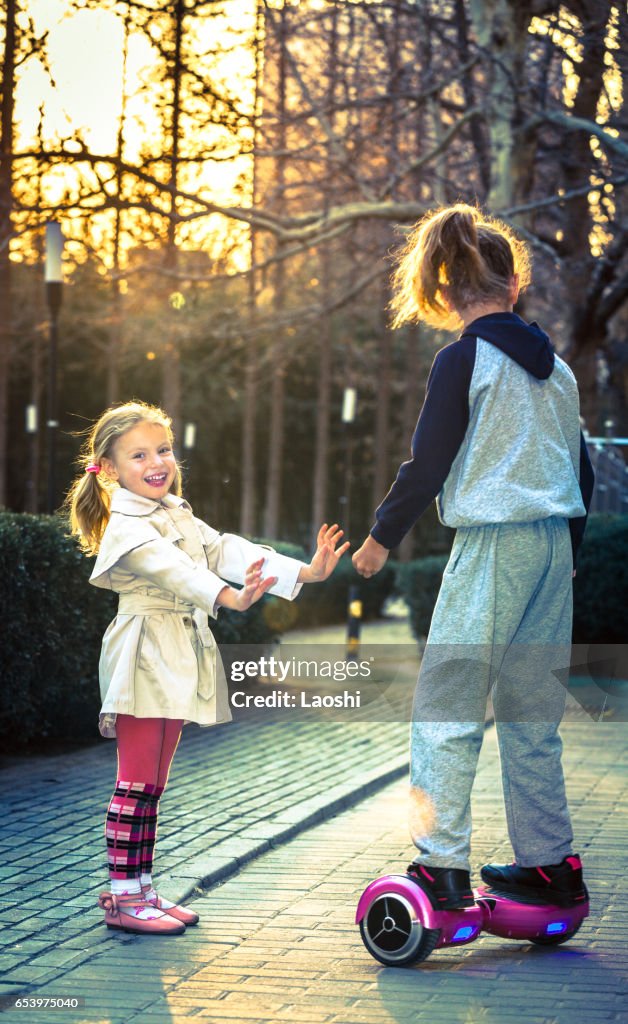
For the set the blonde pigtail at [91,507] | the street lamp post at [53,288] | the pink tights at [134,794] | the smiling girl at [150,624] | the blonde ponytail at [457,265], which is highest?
the street lamp post at [53,288]

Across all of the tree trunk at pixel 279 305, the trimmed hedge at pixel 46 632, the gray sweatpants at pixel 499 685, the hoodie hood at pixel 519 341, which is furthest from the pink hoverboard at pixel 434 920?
the tree trunk at pixel 279 305

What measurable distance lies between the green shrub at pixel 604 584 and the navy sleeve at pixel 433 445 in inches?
299

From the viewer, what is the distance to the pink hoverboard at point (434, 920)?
3.83 meters

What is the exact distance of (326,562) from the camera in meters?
4.28

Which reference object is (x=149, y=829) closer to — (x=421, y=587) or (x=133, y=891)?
(x=133, y=891)

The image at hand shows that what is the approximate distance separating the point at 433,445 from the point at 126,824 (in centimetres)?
147

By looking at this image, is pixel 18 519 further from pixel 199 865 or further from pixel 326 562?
pixel 326 562

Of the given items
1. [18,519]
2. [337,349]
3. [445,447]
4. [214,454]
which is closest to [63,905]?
[445,447]

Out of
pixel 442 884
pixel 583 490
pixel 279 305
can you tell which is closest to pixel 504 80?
pixel 279 305

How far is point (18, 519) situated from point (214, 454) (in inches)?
1456

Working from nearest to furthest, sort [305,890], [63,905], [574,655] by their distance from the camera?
[63,905], [305,890], [574,655]

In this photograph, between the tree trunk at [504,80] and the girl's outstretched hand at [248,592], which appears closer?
the girl's outstretched hand at [248,592]

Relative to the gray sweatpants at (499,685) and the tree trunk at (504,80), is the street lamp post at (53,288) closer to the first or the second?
the tree trunk at (504,80)

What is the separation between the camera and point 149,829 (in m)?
4.36
